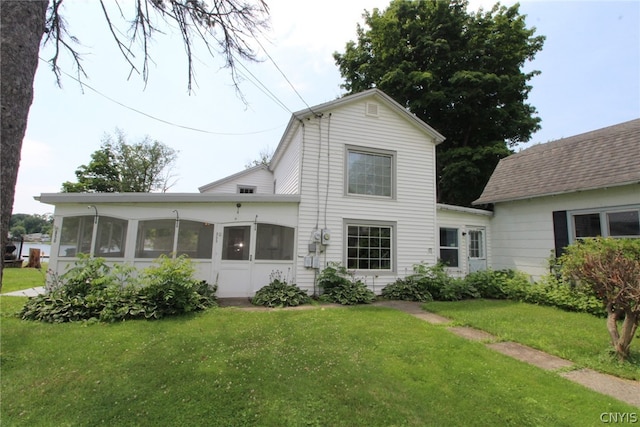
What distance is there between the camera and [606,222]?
7938mm

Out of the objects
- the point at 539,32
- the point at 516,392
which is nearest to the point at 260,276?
Answer: the point at 516,392

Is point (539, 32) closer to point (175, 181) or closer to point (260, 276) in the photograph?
point (260, 276)

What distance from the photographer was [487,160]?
59.0 feet

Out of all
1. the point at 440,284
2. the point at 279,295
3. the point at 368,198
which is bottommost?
the point at 279,295

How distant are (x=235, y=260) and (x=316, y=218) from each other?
264 cm

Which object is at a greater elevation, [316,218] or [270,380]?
[316,218]

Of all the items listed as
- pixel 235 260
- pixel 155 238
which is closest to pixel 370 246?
pixel 235 260

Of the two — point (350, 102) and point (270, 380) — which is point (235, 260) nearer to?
point (270, 380)

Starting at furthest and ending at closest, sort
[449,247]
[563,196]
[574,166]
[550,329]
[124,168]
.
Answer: [124,168] < [449,247] < [574,166] < [563,196] < [550,329]

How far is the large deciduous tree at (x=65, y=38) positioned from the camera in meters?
2.13

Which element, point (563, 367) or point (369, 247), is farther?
point (369, 247)

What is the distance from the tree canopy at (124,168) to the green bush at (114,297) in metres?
27.9

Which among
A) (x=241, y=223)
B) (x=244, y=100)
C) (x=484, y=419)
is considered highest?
(x=244, y=100)

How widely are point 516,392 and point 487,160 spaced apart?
17671 mm
